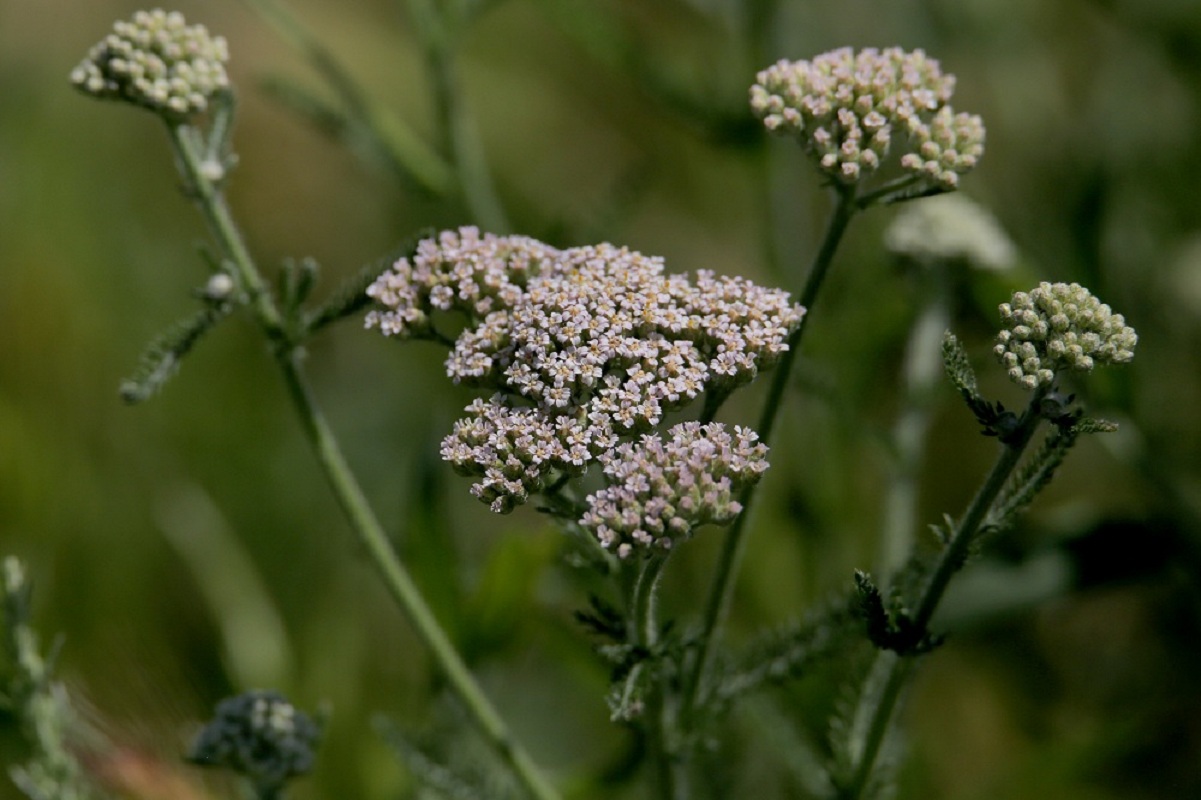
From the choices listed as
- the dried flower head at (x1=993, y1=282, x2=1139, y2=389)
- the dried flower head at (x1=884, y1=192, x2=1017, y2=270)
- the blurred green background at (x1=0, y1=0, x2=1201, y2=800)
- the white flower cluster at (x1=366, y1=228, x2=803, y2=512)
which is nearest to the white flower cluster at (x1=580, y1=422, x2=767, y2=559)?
the white flower cluster at (x1=366, y1=228, x2=803, y2=512)

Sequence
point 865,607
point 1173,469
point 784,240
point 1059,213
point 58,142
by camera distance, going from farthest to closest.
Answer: point 58,142 < point 1059,213 < point 1173,469 < point 784,240 < point 865,607

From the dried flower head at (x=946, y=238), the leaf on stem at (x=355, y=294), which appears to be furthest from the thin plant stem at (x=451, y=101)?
the leaf on stem at (x=355, y=294)

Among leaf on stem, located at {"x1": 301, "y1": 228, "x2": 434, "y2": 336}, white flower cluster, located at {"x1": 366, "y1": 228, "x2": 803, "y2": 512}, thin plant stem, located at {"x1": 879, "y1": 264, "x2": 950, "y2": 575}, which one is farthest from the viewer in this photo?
thin plant stem, located at {"x1": 879, "y1": 264, "x2": 950, "y2": 575}

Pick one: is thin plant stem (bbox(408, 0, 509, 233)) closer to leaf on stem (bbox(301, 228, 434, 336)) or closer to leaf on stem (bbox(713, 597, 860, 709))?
leaf on stem (bbox(301, 228, 434, 336))

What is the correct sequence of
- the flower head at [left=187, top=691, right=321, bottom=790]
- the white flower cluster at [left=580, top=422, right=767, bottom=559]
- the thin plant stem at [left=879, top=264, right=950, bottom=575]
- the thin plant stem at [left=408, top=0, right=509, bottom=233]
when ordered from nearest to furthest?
the white flower cluster at [left=580, top=422, right=767, bottom=559]
the flower head at [left=187, top=691, right=321, bottom=790]
the thin plant stem at [left=879, top=264, right=950, bottom=575]
the thin plant stem at [left=408, top=0, right=509, bottom=233]

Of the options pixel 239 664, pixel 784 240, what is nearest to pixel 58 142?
pixel 239 664

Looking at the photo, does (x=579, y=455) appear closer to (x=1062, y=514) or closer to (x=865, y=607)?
(x=865, y=607)
